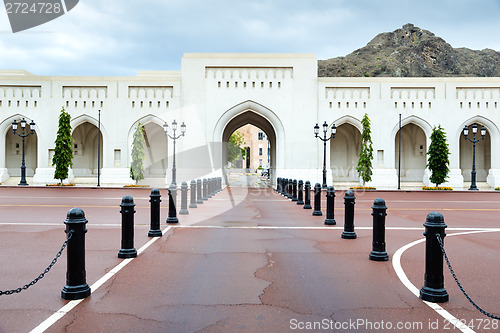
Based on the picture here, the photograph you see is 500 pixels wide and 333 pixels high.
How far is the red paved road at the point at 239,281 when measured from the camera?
4.18 meters

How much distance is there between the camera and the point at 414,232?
32.7 ft

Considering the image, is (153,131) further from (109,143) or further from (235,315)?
(235,315)

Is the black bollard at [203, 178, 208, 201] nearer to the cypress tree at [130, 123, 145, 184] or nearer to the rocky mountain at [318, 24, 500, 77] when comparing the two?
the cypress tree at [130, 123, 145, 184]

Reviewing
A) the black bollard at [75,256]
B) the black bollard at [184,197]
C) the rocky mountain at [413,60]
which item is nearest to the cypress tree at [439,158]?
the black bollard at [184,197]

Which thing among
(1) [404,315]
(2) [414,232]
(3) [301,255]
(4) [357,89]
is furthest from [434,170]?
(1) [404,315]

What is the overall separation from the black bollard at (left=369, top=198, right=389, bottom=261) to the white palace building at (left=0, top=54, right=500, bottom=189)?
26834mm

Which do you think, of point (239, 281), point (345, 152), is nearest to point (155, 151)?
point (345, 152)

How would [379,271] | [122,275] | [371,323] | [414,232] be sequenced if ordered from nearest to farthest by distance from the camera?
[371,323] → [122,275] → [379,271] → [414,232]

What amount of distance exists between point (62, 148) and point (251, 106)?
15.0 m

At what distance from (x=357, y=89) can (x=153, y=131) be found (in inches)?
786

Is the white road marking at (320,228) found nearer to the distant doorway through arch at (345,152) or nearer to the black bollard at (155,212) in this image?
the black bollard at (155,212)

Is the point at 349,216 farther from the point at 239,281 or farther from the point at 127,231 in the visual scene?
the point at 127,231

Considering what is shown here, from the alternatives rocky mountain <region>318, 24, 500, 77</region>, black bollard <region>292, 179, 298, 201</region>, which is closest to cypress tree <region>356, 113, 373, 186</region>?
black bollard <region>292, 179, 298, 201</region>

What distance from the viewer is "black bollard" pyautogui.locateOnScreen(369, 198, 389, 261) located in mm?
6629
